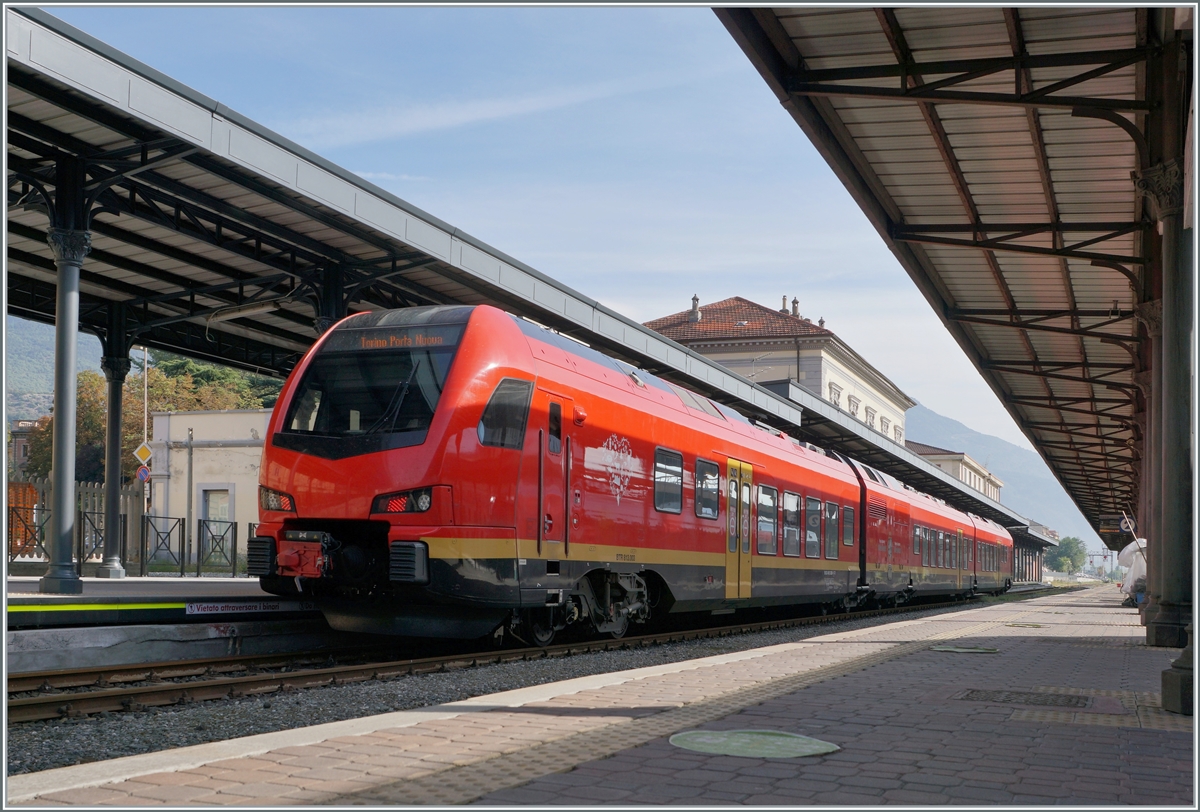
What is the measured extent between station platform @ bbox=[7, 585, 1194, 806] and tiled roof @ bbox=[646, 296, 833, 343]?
6091 centimetres

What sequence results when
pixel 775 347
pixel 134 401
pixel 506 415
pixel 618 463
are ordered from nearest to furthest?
pixel 506 415
pixel 618 463
pixel 775 347
pixel 134 401

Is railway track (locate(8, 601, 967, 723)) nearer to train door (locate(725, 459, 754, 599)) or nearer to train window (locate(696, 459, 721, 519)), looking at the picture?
train window (locate(696, 459, 721, 519))

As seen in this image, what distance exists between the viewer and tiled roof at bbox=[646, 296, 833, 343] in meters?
69.9

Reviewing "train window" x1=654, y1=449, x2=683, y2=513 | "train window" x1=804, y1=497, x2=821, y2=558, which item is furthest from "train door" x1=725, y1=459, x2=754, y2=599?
"train window" x1=804, y1=497, x2=821, y2=558

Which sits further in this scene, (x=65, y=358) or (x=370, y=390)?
(x=65, y=358)

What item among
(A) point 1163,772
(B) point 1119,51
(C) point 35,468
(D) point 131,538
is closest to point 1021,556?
(C) point 35,468

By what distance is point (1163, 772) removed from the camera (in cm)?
569

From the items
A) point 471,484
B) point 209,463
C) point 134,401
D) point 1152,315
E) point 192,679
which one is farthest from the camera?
point 134,401

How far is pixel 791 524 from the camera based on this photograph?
19.6 m

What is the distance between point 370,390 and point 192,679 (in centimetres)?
315

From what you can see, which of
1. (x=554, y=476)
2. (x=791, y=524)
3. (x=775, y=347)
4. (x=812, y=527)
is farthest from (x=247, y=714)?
(x=775, y=347)

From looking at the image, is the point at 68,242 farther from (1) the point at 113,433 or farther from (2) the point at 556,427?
(1) the point at 113,433

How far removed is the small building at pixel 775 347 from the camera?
225 ft

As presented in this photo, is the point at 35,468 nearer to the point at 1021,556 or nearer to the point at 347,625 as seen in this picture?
the point at 347,625
